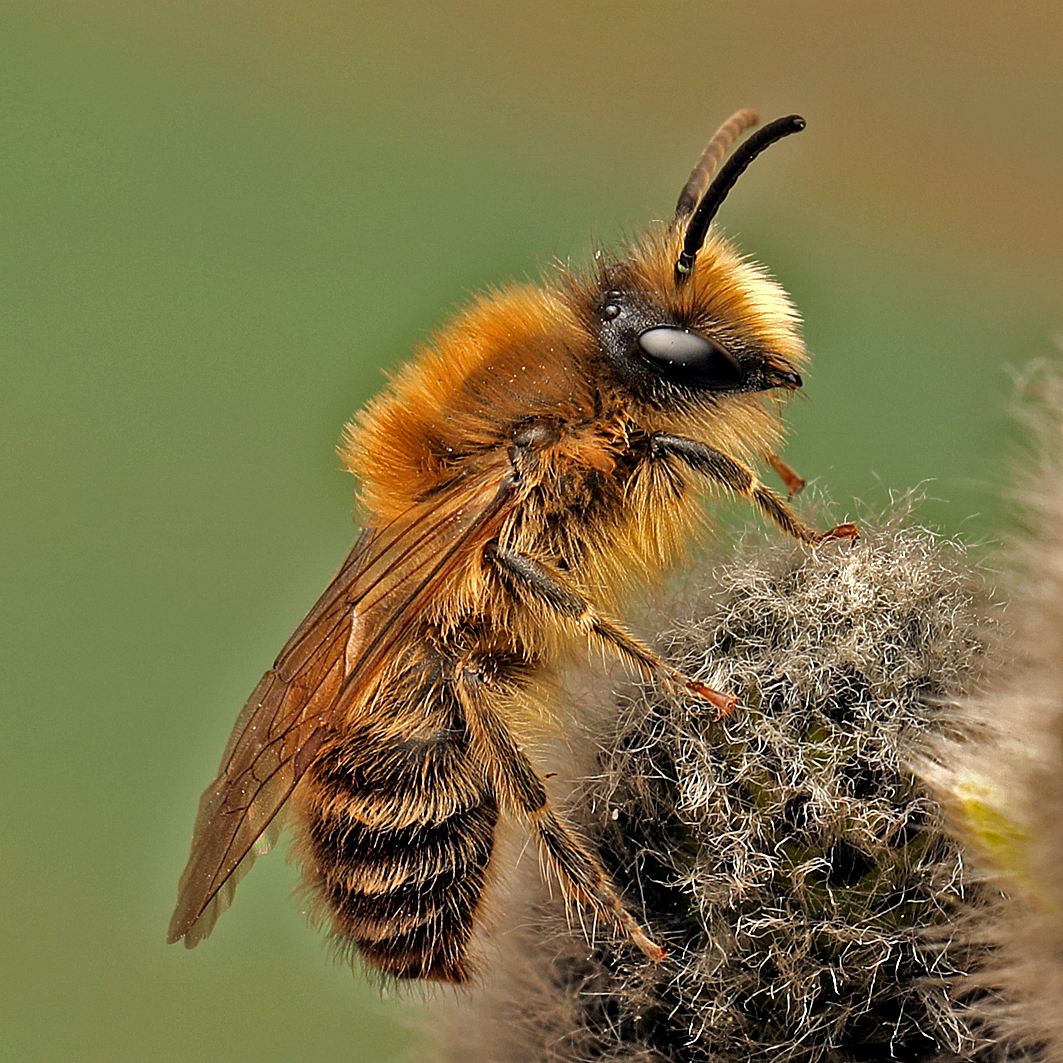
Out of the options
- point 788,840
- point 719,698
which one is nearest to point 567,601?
point 719,698

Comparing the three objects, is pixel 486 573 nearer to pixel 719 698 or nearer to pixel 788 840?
pixel 719 698

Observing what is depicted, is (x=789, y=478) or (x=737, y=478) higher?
(x=737, y=478)

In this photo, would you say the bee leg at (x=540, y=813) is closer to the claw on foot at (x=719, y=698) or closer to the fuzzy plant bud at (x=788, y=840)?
the fuzzy plant bud at (x=788, y=840)

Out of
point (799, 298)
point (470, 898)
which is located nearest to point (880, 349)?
point (799, 298)

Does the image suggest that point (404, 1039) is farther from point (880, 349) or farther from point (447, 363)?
point (880, 349)

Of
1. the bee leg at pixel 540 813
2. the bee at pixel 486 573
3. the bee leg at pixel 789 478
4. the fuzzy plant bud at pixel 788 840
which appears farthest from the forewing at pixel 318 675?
the bee leg at pixel 789 478

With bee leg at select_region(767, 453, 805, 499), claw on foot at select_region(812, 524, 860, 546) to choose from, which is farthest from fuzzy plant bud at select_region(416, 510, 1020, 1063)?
bee leg at select_region(767, 453, 805, 499)

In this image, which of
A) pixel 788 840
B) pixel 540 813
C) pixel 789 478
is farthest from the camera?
pixel 789 478
